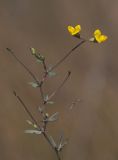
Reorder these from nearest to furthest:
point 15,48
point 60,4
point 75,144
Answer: point 75,144 → point 15,48 → point 60,4

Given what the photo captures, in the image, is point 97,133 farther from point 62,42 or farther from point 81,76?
point 62,42

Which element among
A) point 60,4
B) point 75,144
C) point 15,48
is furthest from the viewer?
point 60,4

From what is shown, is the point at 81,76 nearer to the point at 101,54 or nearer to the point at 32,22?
the point at 101,54

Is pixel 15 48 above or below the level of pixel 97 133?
above

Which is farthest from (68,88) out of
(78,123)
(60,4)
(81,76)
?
(60,4)

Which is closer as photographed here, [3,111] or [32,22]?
[3,111]

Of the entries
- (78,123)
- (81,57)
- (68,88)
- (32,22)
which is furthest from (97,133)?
(32,22)
